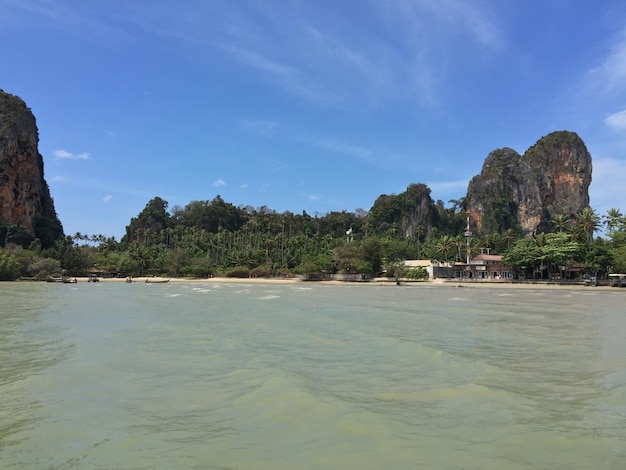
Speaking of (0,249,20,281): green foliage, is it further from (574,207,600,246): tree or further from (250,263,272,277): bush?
(574,207,600,246): tree

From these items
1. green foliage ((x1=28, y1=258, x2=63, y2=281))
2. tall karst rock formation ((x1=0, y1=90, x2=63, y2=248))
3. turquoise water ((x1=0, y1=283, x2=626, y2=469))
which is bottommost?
turquoise water ((x1=0, y1=283, x2=626, y2=469))

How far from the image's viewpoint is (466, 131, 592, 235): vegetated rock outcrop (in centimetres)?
14012

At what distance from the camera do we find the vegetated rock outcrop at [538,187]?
5517 inches

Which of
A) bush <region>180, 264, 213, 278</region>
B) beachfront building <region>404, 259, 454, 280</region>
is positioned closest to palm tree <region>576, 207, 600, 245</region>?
beachfront building <region>404, 259, 454, 280</region>

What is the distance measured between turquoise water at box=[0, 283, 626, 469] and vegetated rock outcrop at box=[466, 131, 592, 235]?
135963 millimetres

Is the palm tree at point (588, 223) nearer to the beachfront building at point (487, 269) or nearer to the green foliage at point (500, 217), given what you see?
the beachfront building at point (487, 269)

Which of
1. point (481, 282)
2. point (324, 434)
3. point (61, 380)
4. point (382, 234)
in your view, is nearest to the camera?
point (324, 434)

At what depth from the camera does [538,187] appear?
14100 centimetres

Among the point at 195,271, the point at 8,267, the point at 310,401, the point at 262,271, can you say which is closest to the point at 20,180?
the point at 8,267

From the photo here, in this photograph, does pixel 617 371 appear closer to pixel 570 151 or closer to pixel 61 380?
pixel 61 380

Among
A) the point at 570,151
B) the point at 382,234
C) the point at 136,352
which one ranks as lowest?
the point at 136,352

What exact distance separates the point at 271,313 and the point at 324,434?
58.0ft

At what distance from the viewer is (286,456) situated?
17.4ft

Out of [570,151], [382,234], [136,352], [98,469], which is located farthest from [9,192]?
[570,151]
